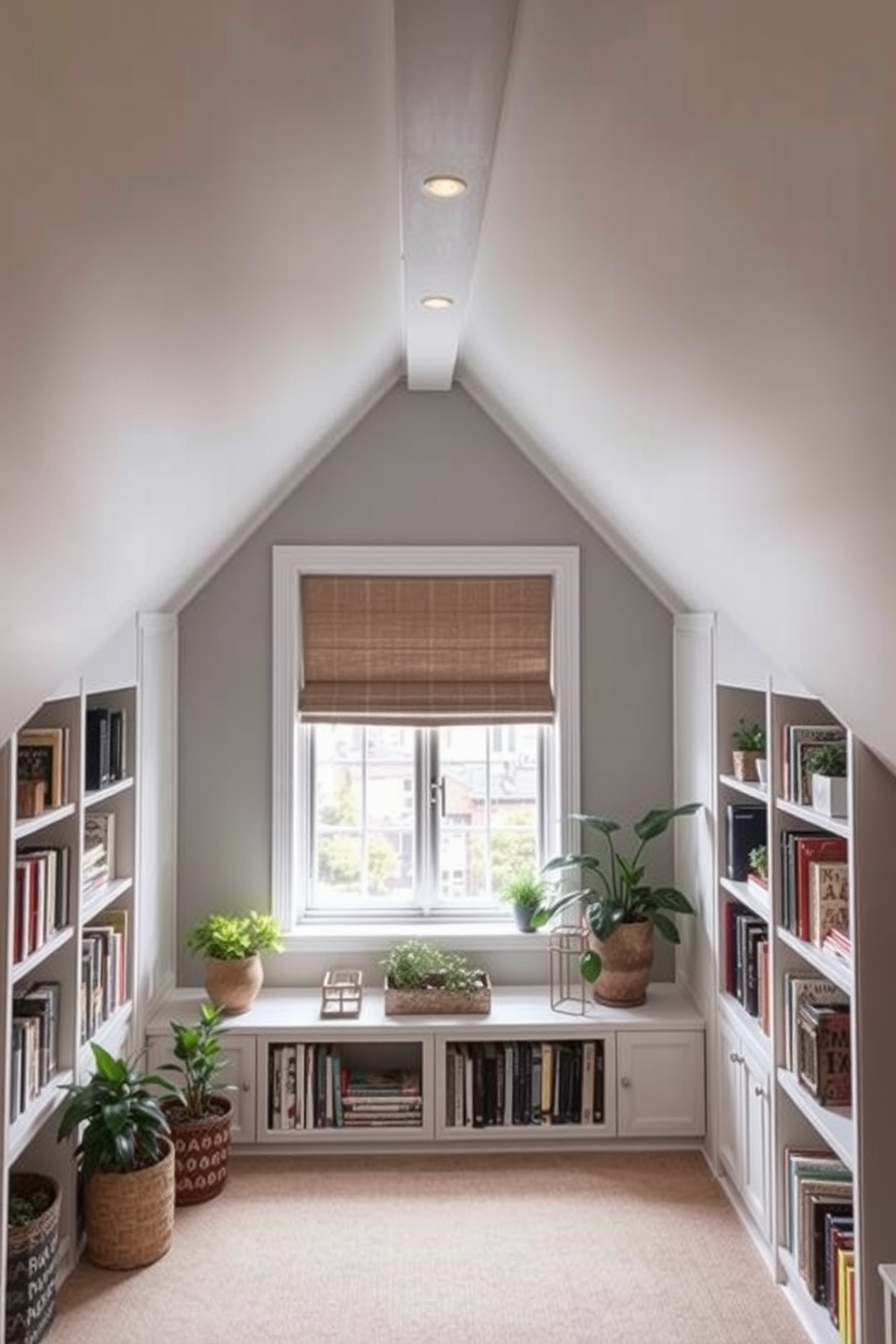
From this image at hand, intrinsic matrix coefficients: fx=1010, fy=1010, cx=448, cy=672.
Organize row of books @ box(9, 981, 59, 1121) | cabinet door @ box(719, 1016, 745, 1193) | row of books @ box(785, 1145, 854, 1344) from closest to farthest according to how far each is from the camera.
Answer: row of books @ box(785, 1145, 854, 1344)
row of books @ box(9, 981, 59, 1121)
cabinet door @ box(719, 1016, 745, 1193)

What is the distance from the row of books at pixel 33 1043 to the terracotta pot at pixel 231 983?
2.83ft

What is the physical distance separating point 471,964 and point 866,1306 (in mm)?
2076

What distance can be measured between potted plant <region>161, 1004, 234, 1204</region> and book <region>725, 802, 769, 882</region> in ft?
6.19

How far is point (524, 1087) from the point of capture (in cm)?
376

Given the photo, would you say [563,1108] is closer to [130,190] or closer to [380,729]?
[380,729]

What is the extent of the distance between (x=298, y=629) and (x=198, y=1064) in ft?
5.63

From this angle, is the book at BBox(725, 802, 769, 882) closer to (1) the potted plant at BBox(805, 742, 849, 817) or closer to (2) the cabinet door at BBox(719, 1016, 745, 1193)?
(2) the cabinet door at BBox(719, 1016, 745, 1193)

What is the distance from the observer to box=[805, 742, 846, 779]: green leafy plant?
2684mm

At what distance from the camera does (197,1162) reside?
3.38m

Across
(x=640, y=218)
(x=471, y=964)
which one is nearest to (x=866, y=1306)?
(x=471, y=964)

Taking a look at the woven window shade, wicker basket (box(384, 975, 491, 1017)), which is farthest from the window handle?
wicker basket (box(384, 975, 491, 1017))

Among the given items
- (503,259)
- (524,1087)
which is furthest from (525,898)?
(503,259)

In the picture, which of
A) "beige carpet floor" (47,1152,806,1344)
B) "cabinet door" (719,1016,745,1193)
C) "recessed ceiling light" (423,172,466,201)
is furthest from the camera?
"cabinet door" (719,1016,745,1193)

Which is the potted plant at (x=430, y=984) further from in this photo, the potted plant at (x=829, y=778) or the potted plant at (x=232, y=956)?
the potted plant at (x=829, y=778)
